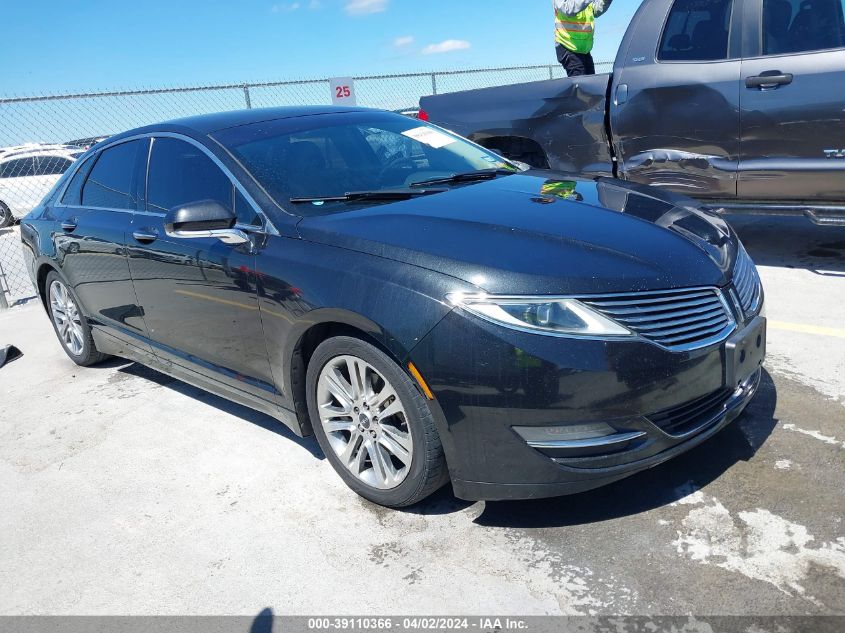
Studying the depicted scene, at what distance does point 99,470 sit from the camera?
3695mm

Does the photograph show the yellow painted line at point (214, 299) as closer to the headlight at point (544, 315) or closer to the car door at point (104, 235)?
the car door at point (104, 235)

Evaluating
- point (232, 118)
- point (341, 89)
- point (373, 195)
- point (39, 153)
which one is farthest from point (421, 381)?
point (39, 153)

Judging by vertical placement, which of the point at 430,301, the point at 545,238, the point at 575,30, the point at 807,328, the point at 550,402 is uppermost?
the point at 575,30

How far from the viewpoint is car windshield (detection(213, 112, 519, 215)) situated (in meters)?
3.36

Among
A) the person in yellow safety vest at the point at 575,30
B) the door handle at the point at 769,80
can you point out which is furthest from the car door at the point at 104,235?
the person in yellow safety vest at the point at 575,30

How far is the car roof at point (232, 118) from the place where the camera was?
3.81 m

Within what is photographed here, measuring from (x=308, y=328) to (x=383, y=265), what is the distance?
1.55 feet

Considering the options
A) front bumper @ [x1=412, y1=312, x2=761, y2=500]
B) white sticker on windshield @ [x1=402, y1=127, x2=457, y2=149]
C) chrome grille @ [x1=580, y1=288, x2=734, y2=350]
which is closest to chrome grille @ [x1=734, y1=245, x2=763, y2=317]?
chrome grille @ [x1=580, y1=288, x2=734, y2=350]

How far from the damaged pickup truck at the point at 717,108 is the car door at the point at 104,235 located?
3.28m

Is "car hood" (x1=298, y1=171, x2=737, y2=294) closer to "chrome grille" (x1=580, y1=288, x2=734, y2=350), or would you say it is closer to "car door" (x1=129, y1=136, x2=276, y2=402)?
"chrome grille" (x1=580, y1=288, x2=734, y2=350)

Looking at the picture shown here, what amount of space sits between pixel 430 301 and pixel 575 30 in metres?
5.78

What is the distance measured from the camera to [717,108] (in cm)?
529

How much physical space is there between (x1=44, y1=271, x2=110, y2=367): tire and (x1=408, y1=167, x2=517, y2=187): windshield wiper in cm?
269

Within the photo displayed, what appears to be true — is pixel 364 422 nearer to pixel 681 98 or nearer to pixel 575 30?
pixel 681 98
